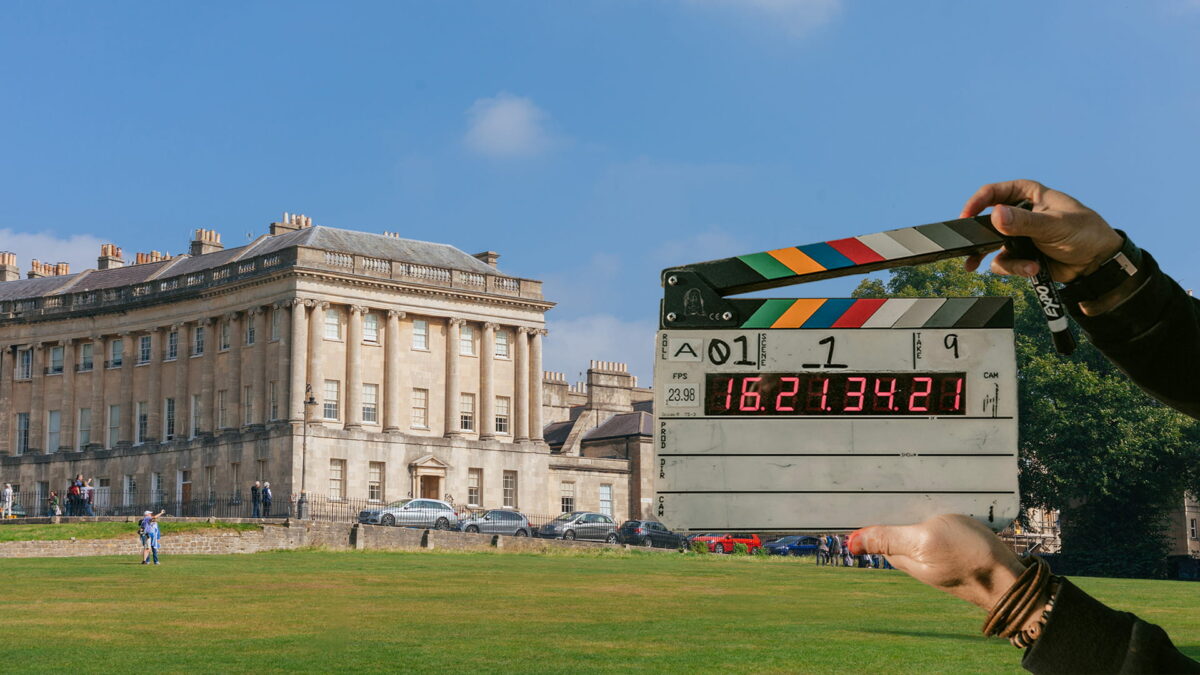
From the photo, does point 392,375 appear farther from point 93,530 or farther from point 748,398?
point 748,398

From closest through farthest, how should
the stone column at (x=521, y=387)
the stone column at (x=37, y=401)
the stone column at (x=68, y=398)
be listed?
the stone column at (x=521, y=387)
the stone column at (x=68, y=398)
the stone column at (x=37, y=401)

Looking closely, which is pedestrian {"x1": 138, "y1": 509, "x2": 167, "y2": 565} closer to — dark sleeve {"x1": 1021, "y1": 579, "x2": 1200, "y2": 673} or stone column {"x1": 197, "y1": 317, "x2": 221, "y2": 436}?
dark sleeve {"x1": 1021, "y1": 579, "x2": 1200, "y2": 673}

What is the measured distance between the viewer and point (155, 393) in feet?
315

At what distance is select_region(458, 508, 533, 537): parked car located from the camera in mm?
73750

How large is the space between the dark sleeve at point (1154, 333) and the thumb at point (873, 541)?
0.79 meters

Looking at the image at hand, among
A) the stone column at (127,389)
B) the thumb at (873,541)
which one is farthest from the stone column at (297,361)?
the thumb at (873,541)

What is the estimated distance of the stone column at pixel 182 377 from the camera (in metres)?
94.5

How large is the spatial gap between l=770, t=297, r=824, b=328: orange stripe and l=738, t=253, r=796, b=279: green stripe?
308mm

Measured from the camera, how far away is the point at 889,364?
4746 mm

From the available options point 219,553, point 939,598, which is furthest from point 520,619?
point 219,553

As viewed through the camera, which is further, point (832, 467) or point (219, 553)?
point (219, 553)

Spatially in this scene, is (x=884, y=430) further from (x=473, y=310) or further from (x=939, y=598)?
(x=473, y=310)

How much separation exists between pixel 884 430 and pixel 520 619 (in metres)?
22.7

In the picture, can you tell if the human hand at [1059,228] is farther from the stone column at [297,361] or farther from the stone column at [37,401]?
the stone column at [37,401]
